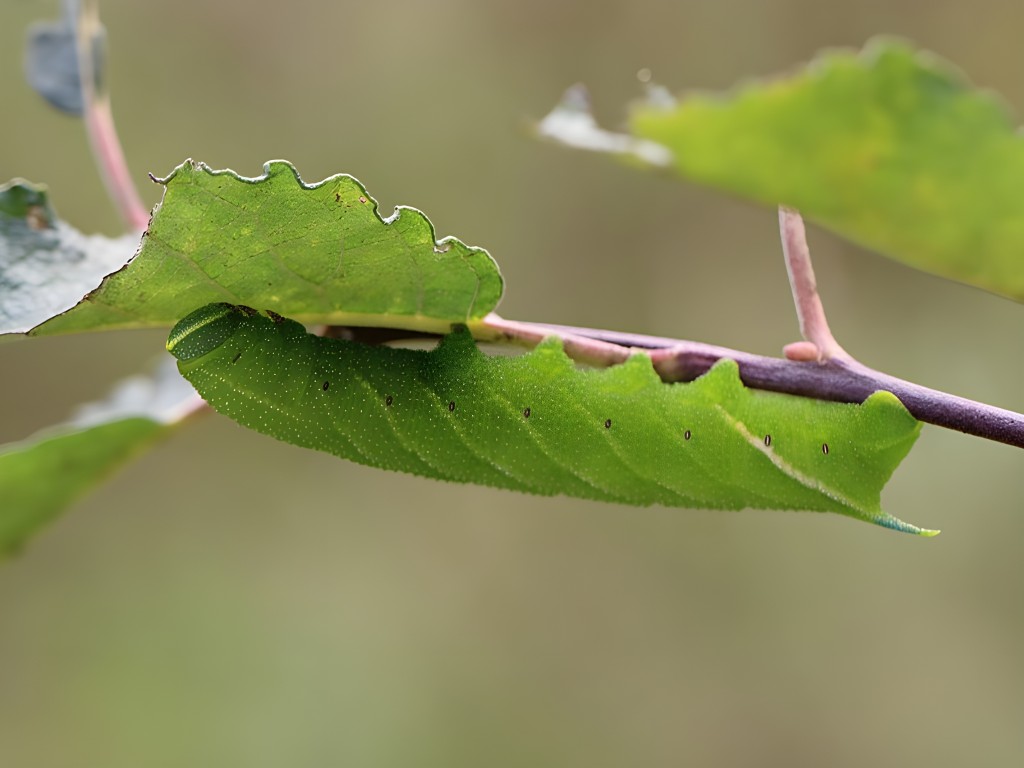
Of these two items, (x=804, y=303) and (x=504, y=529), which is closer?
(x=804, y=303)

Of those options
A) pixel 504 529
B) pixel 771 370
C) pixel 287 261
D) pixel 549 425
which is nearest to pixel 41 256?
pixel 287 261

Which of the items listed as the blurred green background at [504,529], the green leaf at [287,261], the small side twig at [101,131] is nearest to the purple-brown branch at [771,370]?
the green leaf at [287,261]

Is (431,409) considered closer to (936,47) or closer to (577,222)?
(577,222)

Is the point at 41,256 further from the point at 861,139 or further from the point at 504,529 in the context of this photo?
the point at 504,529

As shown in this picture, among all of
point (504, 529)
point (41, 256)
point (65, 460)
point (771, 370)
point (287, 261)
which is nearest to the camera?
point (287, 261)

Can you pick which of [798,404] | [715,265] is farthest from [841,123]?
[715,265]

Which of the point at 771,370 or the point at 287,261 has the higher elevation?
the point at 287,261
